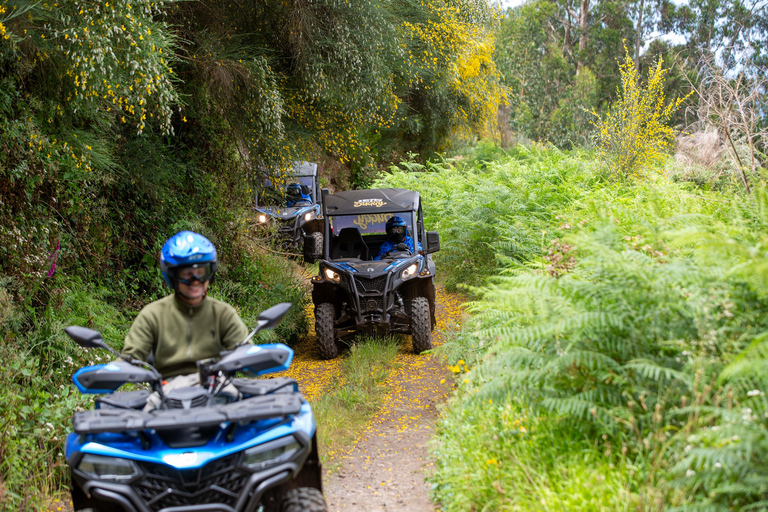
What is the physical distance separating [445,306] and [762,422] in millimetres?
9779

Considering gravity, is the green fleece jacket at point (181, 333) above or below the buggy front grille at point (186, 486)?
above

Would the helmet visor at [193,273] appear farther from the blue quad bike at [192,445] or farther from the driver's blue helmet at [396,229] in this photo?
the driver's blue helmet at [396,229]

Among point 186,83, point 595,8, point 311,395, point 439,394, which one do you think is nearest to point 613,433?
point 439,394

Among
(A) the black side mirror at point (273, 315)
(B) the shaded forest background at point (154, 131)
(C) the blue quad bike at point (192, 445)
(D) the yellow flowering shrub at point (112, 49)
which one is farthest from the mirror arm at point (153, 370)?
(D) the yellow flowering shrub at point (112, 49)

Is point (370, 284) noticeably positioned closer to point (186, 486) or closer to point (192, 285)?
point (192, 285)

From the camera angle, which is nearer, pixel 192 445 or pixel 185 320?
pixel 192 445

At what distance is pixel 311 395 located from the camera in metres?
7.96

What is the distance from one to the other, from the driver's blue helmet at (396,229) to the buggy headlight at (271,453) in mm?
7065

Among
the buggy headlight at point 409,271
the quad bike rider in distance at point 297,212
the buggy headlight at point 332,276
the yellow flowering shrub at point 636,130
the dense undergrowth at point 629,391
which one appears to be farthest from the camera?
the yellow flowering shrub at point 636,130

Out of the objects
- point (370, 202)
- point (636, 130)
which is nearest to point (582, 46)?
point (636, 130)

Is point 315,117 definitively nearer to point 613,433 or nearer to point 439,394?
point 439,394

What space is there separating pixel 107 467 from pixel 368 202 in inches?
297

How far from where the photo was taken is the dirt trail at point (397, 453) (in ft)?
16.4

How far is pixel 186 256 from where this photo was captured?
3.58 m
